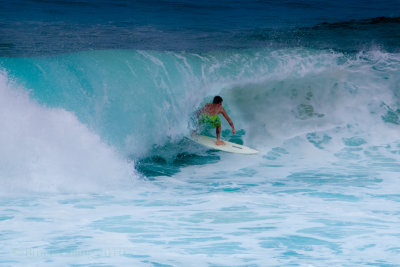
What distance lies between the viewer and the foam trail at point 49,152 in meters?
8.12

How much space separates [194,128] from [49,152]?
10.8 feet

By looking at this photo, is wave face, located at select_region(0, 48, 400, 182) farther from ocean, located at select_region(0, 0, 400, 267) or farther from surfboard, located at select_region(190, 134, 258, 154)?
surfboard, located at select_region(190, 134, 258, 154)

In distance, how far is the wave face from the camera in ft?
34.4

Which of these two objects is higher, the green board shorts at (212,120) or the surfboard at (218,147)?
the green board shorts at (212,120)

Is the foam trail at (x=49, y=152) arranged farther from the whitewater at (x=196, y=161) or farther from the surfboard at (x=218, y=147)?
the surfboard at (x=218, y=147)

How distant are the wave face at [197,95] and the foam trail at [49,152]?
4 cm

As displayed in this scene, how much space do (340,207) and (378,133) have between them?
18.6 ft

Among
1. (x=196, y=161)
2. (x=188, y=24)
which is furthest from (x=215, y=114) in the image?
(x=188, y=24)

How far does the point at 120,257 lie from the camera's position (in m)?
5.29

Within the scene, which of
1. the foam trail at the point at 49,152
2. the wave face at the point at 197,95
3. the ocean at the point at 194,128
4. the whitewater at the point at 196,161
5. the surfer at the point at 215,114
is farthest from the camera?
the wave face at the point at 197,95

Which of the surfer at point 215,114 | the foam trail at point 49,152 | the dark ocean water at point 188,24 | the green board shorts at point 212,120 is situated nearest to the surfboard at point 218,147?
the surfer at point 215,114

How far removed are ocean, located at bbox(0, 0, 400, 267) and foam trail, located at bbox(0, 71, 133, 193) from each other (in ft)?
0.10

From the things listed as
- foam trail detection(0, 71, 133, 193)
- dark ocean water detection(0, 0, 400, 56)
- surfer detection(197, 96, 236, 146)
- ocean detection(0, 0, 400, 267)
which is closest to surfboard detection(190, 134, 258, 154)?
surfer detection(197, 96, 236, 146)

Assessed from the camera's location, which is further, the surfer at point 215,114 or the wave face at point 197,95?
the wave face at point 197,95
